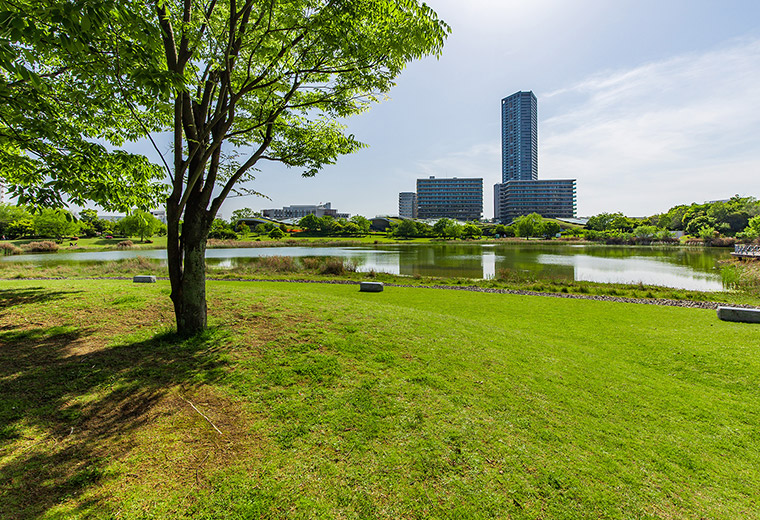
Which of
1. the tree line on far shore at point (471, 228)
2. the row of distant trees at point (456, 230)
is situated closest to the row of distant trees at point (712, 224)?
the tree line on far shore at point (471, 228)

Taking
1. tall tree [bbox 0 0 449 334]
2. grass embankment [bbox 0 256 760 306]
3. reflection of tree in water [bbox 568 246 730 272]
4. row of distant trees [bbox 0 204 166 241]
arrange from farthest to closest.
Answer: row of distant trees [bbox 0 204 166 241] < reflection of tree in water [bbox 568 246 730 272] < grass embankment [bbox 0 256 760 306] < tall tree [bbox 0 0 449 334]

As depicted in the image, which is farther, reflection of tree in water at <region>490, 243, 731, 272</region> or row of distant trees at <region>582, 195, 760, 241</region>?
row of distant trees at <region>582, 195, 760, 241</region>

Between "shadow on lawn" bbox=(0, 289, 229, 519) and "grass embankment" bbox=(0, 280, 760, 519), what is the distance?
0.02 meters

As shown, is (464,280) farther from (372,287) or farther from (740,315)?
(740,315)

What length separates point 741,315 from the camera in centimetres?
919

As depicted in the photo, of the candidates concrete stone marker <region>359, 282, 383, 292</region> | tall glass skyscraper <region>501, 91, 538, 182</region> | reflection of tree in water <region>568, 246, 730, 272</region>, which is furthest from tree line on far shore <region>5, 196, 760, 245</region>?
tall glass skyscraper <region>501, 91, 538, 182</region>

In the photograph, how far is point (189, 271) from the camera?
5.53 m

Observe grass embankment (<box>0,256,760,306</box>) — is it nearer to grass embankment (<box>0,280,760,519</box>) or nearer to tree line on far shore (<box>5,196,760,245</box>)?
grass embankment (<box>0,280,760,519</box>)

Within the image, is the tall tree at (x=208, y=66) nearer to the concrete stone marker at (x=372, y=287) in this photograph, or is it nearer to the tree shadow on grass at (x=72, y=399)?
the tree shadow on grass at (x=72, y=399)

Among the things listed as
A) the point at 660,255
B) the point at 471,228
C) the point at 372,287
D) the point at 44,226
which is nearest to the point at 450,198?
the point at 471,228

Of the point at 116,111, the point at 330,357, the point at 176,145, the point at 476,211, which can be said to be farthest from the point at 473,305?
the point at 476,211

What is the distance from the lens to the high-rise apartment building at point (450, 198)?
6550 inches

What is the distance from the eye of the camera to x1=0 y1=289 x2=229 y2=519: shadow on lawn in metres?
2.54

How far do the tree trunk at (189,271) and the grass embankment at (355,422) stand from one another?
380 mm
